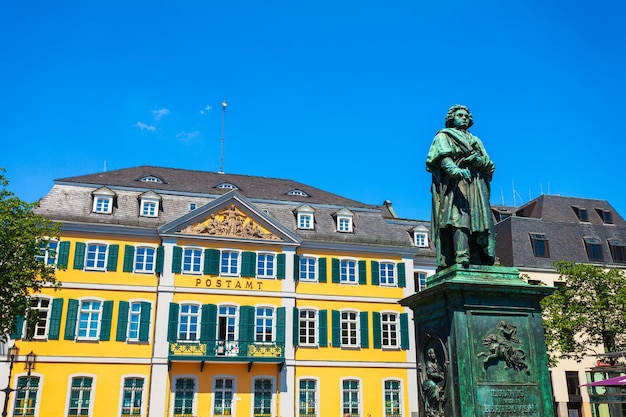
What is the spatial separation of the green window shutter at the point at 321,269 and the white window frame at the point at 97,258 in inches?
418

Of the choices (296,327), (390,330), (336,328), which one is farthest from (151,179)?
(390,330)

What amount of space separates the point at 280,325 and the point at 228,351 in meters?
2.95

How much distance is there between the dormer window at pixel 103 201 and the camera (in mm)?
30594

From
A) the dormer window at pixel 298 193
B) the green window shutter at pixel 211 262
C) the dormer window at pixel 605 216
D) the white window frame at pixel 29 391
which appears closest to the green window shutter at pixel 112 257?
the green window shutter at pixel 211 262

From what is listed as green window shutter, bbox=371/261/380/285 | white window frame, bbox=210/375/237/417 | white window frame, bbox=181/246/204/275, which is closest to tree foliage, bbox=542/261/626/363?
green window shutter, bbox=371/261/380/285

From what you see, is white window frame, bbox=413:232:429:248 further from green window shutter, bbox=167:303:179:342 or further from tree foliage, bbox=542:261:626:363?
green window shutter, bbox=167:303:179:342

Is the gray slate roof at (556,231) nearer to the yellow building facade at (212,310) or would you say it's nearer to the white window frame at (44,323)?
the yellow building facade at (212,310)

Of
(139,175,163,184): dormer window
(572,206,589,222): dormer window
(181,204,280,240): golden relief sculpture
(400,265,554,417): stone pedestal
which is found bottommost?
(400,265,554,417): stone pedestal

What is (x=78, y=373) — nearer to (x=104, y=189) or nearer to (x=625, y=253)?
(x=104, y=189)

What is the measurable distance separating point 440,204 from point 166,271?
24594 mm

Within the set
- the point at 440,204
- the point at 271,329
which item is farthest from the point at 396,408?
the point at 440,204

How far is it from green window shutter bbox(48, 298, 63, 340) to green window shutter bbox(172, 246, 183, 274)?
5.33 meters

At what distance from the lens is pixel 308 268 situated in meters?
32.6

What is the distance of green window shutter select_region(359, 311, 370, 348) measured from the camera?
32.1m
